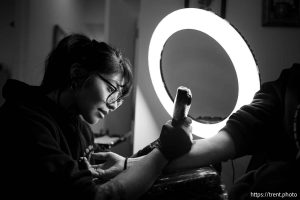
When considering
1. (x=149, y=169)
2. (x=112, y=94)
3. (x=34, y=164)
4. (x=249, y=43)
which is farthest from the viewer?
(x=249, y=43)

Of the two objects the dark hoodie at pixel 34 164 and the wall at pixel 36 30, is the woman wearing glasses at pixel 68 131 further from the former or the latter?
the wall at pixel 36 30

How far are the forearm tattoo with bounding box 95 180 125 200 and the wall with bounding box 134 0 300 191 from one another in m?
0.60

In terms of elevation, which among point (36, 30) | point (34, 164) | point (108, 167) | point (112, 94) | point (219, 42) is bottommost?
point (108, 167)

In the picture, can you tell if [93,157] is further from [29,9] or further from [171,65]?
[29,9]

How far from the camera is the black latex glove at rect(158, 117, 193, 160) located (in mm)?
720

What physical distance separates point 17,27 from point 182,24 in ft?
5.62

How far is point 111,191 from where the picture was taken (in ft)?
2.09

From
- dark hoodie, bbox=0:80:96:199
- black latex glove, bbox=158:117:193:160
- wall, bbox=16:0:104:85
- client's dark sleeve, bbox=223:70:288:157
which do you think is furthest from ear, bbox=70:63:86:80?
wall, bbox=16:0:104:85

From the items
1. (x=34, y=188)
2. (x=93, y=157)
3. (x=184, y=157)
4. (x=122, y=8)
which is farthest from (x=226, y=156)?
(x=122, y=8)

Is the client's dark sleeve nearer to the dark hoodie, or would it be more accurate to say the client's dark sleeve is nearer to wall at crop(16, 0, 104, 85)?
the dark hoodie

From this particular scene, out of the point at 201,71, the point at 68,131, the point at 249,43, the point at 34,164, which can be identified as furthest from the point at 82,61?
the point at 249,43

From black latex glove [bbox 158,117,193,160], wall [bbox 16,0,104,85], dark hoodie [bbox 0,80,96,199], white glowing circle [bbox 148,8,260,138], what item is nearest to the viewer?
dark hoodie [bbox 0,80,96,199]

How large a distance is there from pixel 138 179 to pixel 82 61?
0.35 meters

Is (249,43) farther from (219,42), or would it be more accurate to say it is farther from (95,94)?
(95,94)
